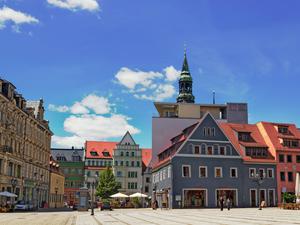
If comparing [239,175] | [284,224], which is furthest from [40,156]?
[284,224]

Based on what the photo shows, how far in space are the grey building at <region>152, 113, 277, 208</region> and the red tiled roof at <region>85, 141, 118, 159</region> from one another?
50673mm

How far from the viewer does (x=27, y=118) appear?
66.8 m

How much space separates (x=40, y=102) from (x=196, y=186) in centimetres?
3373

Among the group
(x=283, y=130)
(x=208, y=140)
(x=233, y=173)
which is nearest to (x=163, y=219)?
(x=208, y=140)

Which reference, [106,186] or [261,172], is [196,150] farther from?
[106,186]

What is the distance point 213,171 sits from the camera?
6469 centimetres

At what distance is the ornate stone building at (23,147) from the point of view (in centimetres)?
5553

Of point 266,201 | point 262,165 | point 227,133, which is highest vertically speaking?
point 227,133

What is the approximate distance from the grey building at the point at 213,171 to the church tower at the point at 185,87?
3383cm

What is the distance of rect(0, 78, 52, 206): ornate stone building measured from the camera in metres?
55.5

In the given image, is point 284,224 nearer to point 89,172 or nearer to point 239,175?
point 239,175

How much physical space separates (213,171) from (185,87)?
42909mm

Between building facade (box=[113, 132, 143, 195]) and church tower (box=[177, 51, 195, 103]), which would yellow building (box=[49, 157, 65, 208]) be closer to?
building facade (box=[113, 132, 143, 195])

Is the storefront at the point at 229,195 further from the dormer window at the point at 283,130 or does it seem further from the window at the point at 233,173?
the dormer window at the point at 283,130
